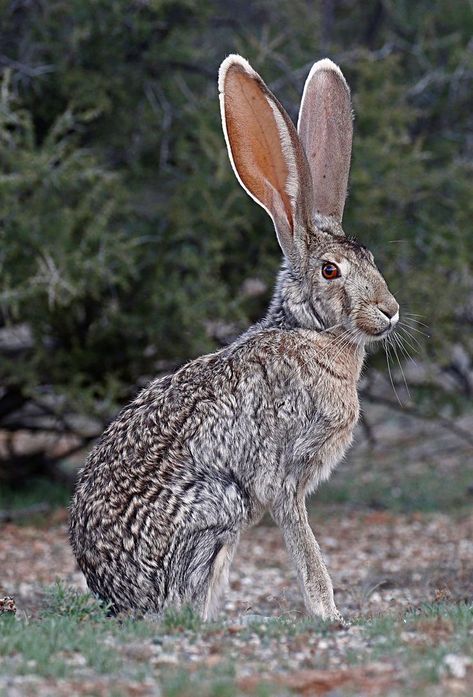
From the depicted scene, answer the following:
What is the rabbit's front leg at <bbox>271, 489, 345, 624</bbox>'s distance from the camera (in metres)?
5.38

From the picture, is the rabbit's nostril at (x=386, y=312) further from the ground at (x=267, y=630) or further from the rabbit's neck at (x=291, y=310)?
the ground at (x=267, y=630)

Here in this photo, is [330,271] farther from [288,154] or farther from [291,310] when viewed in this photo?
[288,154]

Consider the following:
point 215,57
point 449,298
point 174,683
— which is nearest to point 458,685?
point 174,683

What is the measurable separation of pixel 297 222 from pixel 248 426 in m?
1.12

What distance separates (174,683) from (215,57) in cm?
743

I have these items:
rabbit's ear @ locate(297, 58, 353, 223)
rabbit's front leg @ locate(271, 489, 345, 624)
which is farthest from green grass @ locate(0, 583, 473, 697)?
rabbit's ear @ locate(297, 58, 353, 223)

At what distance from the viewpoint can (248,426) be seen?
5.48 meters

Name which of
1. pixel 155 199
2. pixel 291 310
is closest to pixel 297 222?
pixel 291 310

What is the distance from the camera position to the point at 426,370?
32.5 feet

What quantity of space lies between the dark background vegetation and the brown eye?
290 centimetres

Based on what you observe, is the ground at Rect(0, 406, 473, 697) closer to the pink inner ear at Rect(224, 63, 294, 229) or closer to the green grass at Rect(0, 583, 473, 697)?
the green grass at Rect(0, 583, 473, 697)

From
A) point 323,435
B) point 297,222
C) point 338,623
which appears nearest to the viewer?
point 338,623

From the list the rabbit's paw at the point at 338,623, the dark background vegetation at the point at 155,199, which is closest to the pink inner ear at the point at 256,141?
the rabbit's paw at the point at 338,623

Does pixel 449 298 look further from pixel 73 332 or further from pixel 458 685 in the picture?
pixel 458 685
